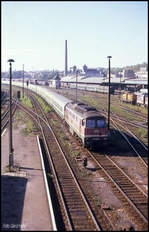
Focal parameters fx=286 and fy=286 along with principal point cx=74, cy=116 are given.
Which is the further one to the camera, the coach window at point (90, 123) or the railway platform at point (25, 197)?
the coach window at point (90, 123)

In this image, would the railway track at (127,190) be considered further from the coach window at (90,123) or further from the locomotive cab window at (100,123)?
the locomotive cab window at (100,123)

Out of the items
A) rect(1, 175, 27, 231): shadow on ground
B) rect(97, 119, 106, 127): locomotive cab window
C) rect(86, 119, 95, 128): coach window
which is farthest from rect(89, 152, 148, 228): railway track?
rect(1, 175, 27, 231): shadow on ground

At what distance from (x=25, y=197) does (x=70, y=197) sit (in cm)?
218

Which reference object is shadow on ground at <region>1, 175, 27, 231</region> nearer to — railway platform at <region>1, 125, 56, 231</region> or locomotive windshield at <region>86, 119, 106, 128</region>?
railway platform at <region>1, 125, 56, 231</region>

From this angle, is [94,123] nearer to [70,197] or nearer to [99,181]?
[99,181]

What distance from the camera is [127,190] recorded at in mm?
14695

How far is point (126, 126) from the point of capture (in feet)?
103

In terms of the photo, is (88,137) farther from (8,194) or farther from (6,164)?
(8,194)

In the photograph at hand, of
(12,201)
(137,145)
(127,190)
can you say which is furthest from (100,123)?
(12,201)

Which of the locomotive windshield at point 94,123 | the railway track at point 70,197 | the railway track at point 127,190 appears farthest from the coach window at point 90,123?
the railway track at point 70,197

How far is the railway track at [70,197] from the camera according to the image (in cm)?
1143

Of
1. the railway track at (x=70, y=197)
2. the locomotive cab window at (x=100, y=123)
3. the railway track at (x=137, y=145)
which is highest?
the locomotive cab window at (x=100, y=123)

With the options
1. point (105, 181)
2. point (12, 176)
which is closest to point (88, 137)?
point (105, 181)

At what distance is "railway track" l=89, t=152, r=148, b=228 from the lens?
12.2 m
